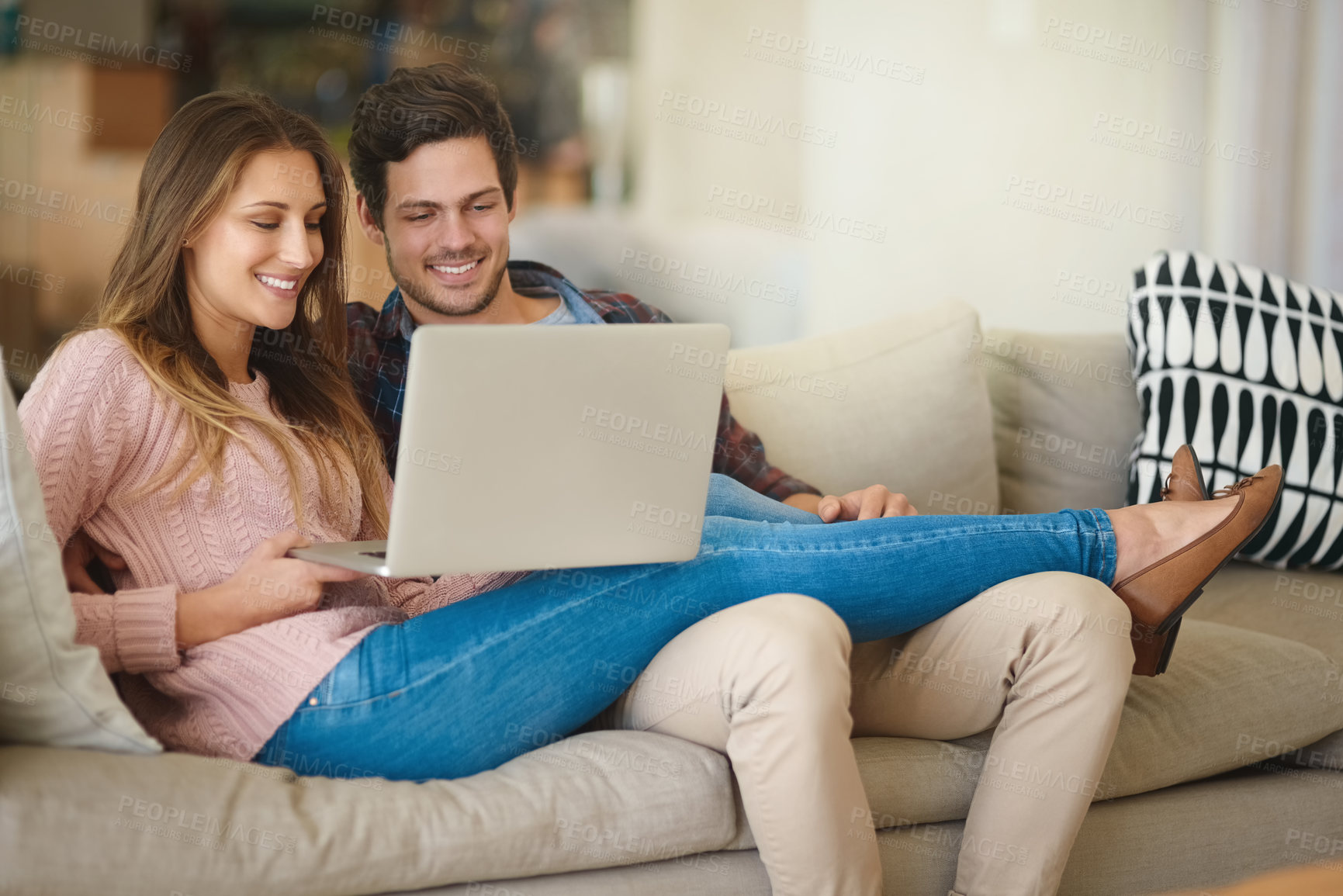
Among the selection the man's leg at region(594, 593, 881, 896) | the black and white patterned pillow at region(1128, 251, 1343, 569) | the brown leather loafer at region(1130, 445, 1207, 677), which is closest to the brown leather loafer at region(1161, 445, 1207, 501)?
the brown leather loafer at region(1130, 445, 1207, 677)

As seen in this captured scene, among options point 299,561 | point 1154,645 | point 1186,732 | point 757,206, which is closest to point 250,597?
point 299,561

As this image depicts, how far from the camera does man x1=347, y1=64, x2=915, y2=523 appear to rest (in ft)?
5.49

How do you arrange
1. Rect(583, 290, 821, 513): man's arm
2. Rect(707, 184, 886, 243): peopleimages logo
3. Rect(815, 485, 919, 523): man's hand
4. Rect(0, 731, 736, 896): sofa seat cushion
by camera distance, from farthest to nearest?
1. Rect(707, 184, 886, 243): peopleimages logo
2. Rect(583, 290, 821, 513): man's arm
3. Rect(815, 485, 919, 523): man's hand
4. Rect(0, 731, 736, 896): sofa seat cushion

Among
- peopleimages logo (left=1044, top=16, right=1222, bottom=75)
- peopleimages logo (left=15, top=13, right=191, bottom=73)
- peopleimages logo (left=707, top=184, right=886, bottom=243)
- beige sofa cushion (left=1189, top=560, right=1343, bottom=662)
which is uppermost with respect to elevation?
peopleimages logo (left=15, top=13, right=191, bottom=73)

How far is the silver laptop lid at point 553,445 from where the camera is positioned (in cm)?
104

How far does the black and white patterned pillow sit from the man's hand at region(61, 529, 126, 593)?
1.51m

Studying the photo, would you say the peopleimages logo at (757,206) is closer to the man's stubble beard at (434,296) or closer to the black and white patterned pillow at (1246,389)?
the black and white patterned pillow at (1246,389)

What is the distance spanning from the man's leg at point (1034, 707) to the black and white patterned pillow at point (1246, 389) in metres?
0.74

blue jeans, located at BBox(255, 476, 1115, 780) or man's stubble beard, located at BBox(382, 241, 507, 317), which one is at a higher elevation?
man's stubble beard, located at BBox(382, 241, 507, 317)

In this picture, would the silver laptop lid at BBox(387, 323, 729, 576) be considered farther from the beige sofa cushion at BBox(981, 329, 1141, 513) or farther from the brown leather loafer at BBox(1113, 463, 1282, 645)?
the beige sofa cushion at BBox(981, 329, 1141, 513)

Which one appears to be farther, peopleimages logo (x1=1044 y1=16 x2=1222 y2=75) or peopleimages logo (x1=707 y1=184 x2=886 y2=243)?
peopleimages logo (x1=707 y1=184 x2=886 y2=243)

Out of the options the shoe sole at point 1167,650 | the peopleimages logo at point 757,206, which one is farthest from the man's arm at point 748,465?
the peopleimages logo at point 757,206

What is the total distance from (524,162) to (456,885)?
4.41 metres

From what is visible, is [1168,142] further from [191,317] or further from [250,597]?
[250,597]
